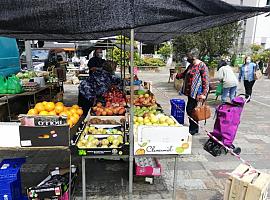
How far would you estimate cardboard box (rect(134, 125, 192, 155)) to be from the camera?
8.86 feet

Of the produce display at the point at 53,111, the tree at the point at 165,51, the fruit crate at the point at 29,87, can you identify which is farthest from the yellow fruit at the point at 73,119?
the tree at the point at 165,51

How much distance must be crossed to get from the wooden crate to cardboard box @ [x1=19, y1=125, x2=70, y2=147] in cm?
174

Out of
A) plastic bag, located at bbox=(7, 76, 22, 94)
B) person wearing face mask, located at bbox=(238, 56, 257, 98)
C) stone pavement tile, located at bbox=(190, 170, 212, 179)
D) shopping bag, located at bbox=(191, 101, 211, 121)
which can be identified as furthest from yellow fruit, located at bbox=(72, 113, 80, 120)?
person wearing face mask, located at bbox=(238, 56, 257, 98)

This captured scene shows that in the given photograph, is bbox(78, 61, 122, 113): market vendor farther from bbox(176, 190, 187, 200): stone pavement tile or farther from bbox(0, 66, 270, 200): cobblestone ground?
bbox(176, 190, 187, 200): stone pavement tile

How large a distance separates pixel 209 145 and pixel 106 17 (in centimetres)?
368

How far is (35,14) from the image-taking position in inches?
71.1

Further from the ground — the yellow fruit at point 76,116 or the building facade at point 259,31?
the building facade at point 259,31

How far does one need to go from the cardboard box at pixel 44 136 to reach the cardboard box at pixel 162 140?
2.44 feet

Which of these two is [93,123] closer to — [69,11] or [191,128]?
[69,11]

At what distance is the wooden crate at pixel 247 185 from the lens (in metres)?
2.38

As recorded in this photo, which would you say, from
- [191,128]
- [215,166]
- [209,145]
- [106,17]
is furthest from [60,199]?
[191,128]

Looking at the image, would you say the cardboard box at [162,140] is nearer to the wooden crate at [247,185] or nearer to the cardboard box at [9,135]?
the wooden crate at [247,185]

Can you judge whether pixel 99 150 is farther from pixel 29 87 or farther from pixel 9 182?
pixel 29 87

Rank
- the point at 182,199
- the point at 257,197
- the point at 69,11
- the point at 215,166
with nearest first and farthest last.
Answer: the point at 69,11 → the point at 257,197 → the point at 182,199 → the point at 215,166
